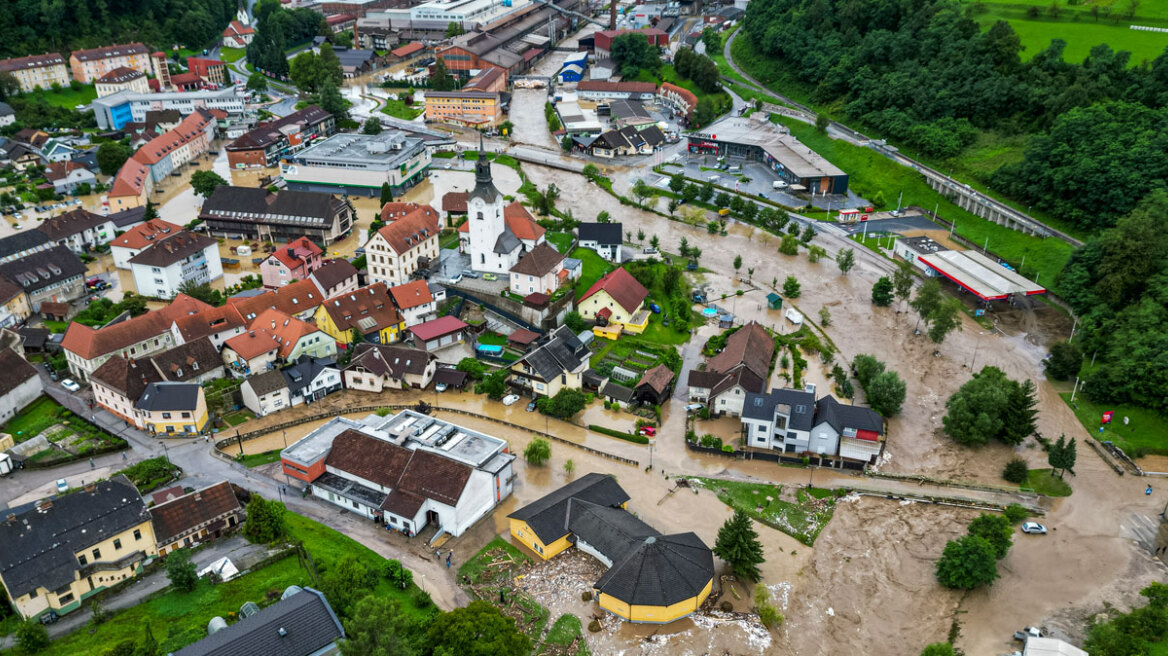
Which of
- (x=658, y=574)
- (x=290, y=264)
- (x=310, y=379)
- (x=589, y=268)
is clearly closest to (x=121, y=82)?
(x=290, y=264)

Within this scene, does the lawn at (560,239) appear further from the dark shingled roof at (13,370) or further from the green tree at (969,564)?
the green tree at (969,564)

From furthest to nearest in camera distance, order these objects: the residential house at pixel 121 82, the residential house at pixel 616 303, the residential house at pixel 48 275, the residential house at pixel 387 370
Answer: the residential house at pixel 121 82 → the residential house at pixel 48 275 → the residential house at pixel 616 303 → the residential house at pixel 387 370

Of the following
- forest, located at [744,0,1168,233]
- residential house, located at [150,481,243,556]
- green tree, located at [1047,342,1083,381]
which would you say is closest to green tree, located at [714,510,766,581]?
residential house, located at [150,481,243,556]

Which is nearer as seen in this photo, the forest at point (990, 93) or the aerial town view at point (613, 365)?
the aerial town view at point (613, 365)

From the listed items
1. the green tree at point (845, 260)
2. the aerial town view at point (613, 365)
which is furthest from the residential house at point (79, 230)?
the green tree at point (845, 260)

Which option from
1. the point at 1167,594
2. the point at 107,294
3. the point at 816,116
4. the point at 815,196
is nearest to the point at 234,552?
the point at 107,294

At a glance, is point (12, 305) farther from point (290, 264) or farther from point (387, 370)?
point (387, 370)
